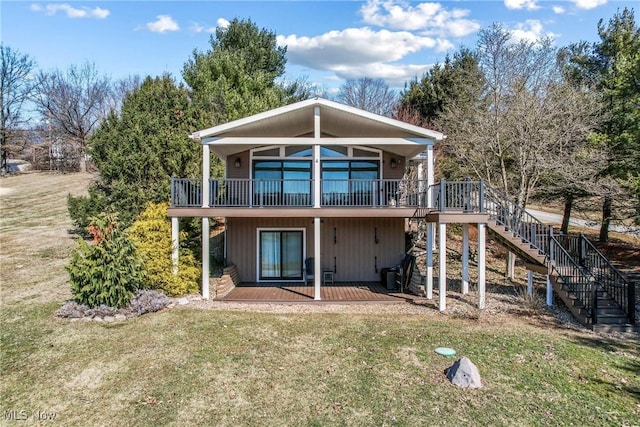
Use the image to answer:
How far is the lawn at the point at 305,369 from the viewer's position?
5.88m

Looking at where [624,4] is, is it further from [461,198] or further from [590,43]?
[461,198]

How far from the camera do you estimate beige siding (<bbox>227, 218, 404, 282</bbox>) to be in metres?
14.3

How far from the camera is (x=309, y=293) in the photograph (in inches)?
492

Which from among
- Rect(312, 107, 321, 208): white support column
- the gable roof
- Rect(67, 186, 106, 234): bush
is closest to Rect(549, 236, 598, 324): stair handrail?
the gable roof

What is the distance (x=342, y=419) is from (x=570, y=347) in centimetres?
573

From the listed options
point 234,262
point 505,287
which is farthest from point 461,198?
point 234,262

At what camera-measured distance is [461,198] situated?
12.2m

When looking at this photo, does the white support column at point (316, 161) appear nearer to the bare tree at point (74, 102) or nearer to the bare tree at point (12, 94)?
the bare tree at point (74, 102)

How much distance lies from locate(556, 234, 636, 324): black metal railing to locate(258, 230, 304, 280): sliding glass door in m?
8.53

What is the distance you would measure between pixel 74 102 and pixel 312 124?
118 ft

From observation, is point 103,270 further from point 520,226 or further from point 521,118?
point 521,118

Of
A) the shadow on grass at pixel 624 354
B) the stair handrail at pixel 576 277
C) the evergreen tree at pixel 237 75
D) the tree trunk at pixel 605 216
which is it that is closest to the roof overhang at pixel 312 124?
the stair handrail at pixel 576 277

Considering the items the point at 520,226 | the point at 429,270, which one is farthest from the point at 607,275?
the point at 429,270

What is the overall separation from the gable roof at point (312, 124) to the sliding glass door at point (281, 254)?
375 centimetres
